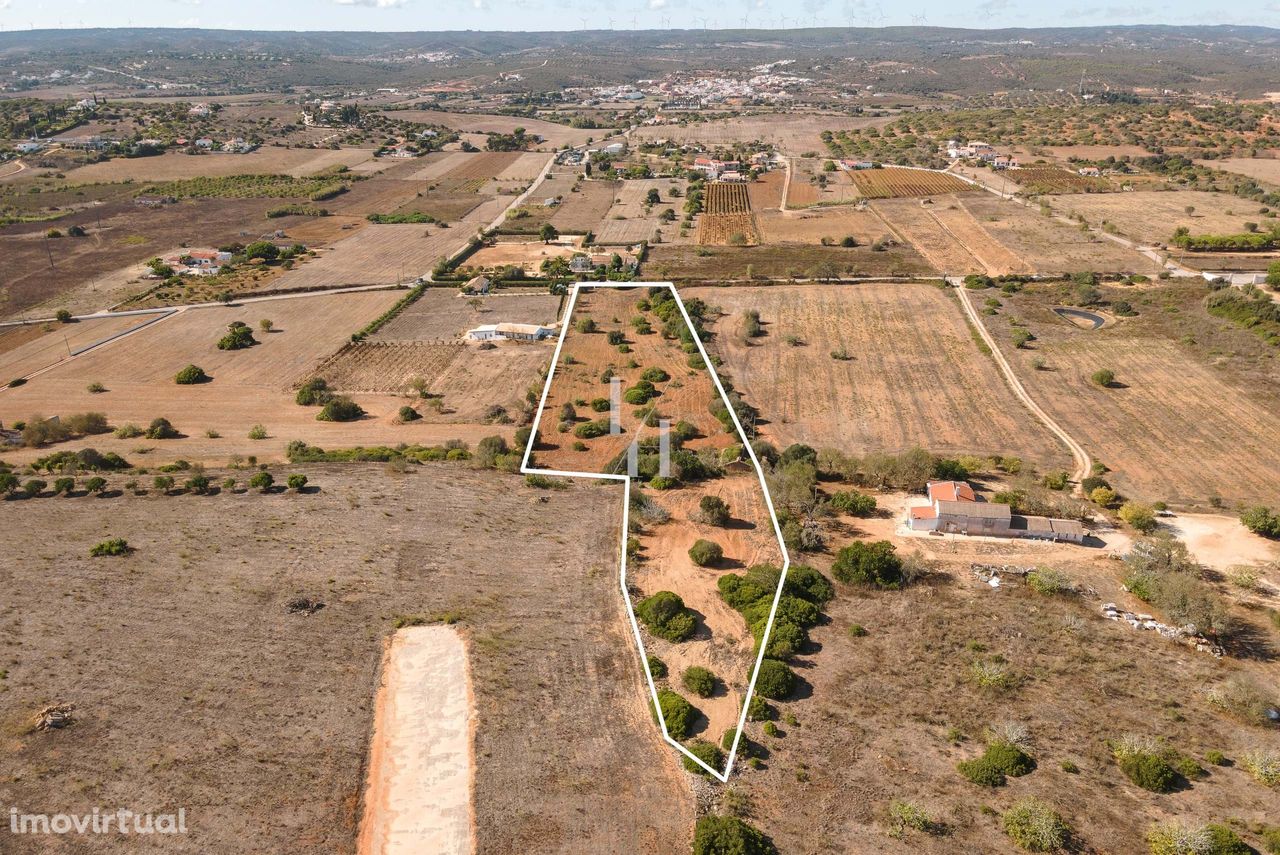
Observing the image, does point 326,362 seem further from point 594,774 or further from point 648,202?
point 648,202

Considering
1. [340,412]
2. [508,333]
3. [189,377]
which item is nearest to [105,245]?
[189,377]

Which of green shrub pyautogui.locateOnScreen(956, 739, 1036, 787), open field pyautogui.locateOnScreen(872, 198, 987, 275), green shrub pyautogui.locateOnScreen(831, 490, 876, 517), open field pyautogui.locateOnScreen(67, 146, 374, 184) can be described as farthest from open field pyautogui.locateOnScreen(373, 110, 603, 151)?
green shrub pyautogui.locateOnScreen(956, 739, 1036, 787)

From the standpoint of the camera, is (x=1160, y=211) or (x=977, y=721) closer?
(x=977, y=721)

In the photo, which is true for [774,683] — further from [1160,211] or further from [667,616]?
[1160,211]

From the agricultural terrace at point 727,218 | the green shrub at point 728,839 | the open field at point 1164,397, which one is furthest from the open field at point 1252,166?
the green shrub at point 728,839

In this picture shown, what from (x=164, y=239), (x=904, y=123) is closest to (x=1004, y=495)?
(x=164, y=239)

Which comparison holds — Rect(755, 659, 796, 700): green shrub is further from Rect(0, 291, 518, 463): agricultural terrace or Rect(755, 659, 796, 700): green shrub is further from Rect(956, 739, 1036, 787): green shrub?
Rect(0, 291, 518, 463): agricultural terrace
